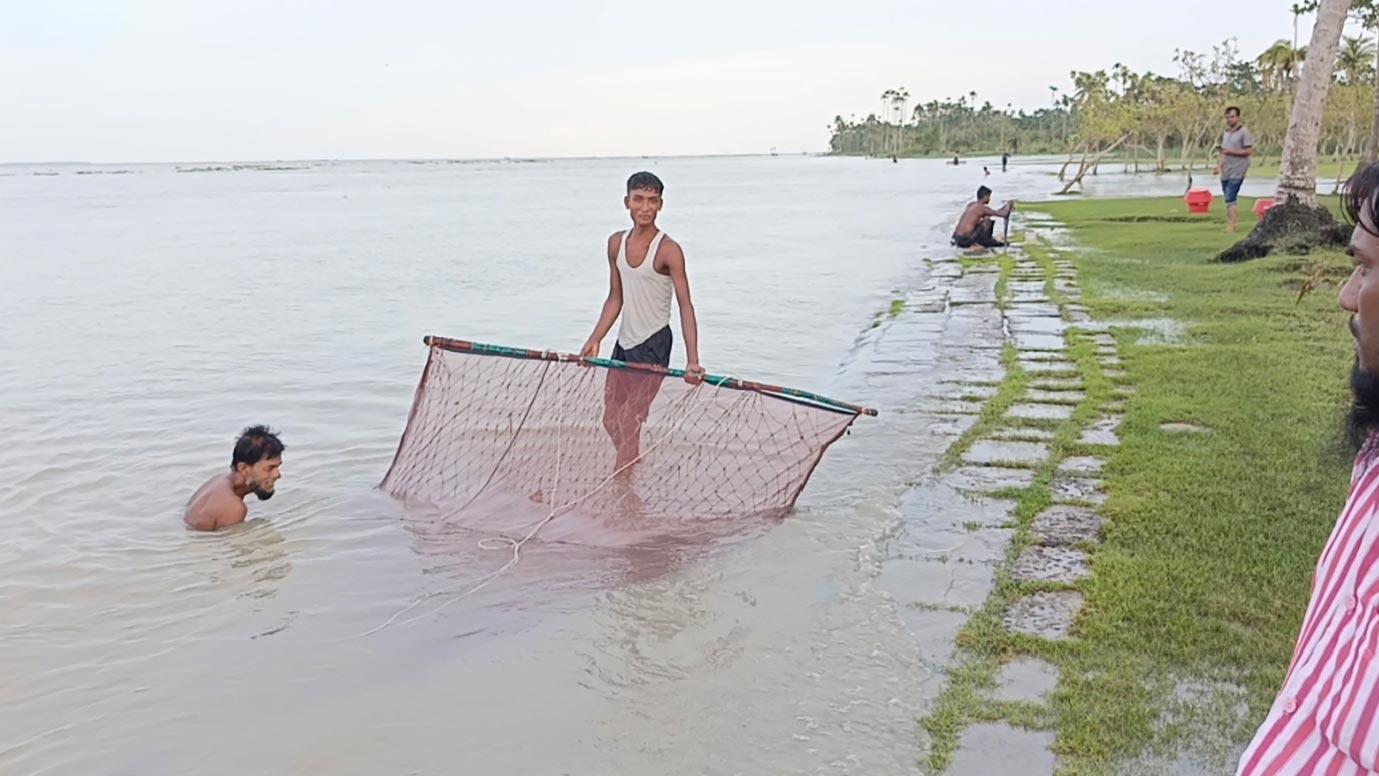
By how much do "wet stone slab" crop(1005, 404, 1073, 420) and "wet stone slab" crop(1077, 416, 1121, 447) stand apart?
25cm

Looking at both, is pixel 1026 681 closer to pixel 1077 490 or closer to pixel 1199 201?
pixel 1077 490

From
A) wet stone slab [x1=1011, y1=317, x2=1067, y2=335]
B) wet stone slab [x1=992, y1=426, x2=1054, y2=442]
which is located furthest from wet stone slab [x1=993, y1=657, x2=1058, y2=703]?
wet stone slab [x1=1011, y1=317, x2=1067, y2=335]

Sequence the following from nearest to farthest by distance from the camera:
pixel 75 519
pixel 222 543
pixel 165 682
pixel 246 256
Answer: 1. pixel 165 682
2. pixel 222 543
3. pixel 75 519
4. pixel 246 256

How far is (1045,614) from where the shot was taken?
386 centimetres

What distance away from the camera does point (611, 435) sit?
5.64 metres

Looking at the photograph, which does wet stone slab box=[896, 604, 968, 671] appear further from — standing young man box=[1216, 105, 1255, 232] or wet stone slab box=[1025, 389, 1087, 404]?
standing young man box=[1216, 105, 1255, 232]

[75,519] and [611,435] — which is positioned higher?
[611,435]

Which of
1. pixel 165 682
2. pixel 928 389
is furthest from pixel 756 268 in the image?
pixel 165 682

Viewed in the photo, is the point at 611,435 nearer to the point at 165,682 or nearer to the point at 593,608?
the point at 593,608

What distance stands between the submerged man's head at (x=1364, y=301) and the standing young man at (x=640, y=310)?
3.65 metres

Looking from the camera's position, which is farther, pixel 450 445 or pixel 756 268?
pixel 756 268

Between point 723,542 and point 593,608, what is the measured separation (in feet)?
2.89

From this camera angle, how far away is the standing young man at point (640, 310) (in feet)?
17.6

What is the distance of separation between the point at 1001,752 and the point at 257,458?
4040 mm
